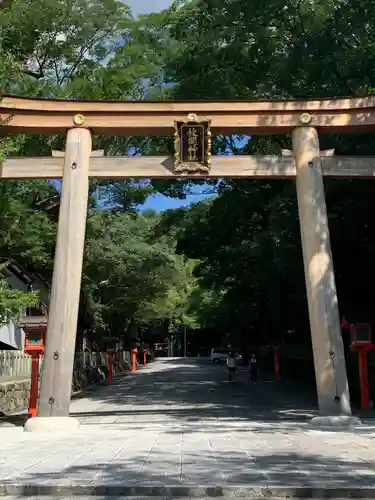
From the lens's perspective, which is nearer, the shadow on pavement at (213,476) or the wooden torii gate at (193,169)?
the shadow on pavement at (213,476)

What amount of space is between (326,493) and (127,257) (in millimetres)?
26495

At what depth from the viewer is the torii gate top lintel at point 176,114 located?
13.2 m

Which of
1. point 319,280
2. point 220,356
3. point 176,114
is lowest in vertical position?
point 319,280

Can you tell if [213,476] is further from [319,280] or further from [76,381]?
[76,381]

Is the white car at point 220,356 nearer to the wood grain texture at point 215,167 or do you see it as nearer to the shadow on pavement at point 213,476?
the wood grain texture at point 215,167

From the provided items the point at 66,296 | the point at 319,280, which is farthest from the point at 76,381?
the point at 319,280

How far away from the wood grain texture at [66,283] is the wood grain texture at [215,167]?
36 centimetres

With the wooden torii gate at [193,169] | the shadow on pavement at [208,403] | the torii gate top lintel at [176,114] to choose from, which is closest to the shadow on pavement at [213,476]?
the wooden torii gate at [193,169]

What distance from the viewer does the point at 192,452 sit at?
8680 millimetres

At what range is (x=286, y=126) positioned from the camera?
44.3 ft

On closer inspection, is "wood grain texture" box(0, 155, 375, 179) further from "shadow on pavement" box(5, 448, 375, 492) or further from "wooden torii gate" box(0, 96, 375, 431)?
"shadow on pavement" box(5, 448, 375, 492)

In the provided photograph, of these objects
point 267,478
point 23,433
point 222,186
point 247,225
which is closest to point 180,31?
point 222,186

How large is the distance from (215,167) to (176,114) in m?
1.56

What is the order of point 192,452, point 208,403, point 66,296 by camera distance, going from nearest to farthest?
point 192,452 → point 66,296 → point 208,403
